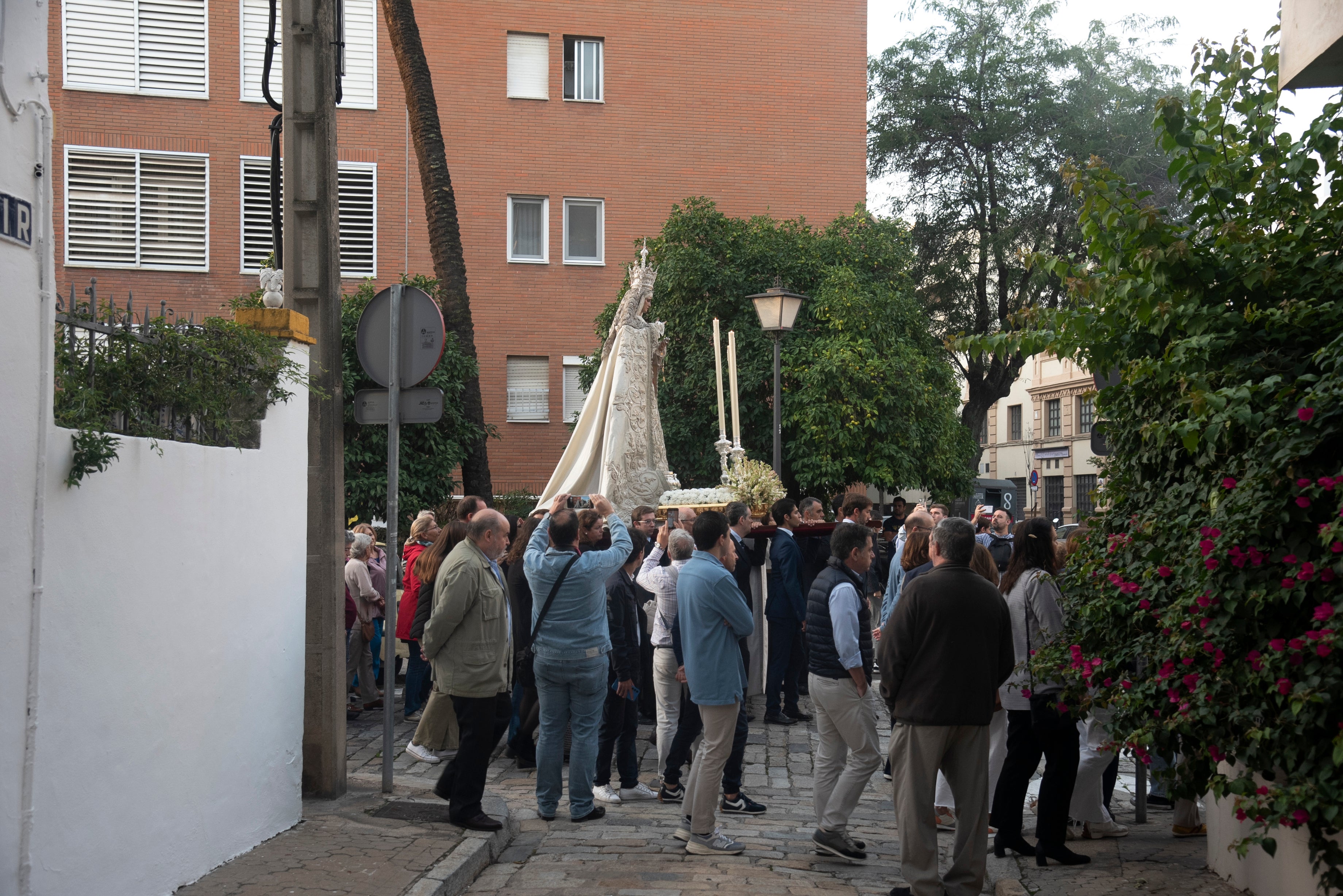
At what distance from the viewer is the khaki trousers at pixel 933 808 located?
245 inches

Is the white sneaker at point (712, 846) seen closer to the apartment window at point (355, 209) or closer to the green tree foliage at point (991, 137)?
the apartment window at point (355, 209)

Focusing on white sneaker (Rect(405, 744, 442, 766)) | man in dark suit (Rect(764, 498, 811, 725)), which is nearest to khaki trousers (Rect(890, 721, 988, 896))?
white sneaker (Rect(405, 744, 442, 766))

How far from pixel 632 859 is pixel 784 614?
179 inches

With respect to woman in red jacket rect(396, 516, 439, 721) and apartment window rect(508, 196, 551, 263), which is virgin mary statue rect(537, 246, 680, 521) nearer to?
woman in red jacket rect(396, 516, 439, 721)

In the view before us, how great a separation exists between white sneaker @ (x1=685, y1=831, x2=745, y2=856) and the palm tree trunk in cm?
1108

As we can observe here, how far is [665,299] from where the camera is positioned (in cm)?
2447

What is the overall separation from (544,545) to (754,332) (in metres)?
16.8

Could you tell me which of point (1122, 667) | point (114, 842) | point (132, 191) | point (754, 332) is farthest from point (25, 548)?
point (132, 191)

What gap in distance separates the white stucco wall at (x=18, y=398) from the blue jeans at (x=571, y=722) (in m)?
3.57

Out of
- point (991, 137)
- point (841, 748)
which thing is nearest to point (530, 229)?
point (991, 137)

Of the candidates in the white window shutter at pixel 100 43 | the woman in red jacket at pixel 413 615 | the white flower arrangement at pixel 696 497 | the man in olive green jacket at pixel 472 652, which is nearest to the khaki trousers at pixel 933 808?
the man in olive green jacket at pixel 472 652

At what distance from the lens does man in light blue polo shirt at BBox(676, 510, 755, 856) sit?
23.4ft

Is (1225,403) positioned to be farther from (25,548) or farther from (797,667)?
(797,667)

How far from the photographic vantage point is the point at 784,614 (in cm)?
1135
